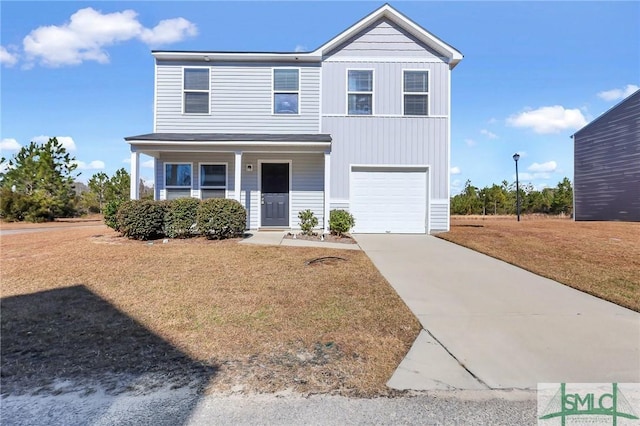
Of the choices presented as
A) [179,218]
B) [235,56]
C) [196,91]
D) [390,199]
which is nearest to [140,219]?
[179,218]

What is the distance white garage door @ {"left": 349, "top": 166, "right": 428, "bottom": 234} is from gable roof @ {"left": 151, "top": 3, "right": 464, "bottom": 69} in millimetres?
4050

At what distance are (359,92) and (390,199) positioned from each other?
3.86 meters

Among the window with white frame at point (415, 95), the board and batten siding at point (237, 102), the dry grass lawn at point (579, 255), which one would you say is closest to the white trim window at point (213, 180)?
the board and batten siding at point (237, 102)

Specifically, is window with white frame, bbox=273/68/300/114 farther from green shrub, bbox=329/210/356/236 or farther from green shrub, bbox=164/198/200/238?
Result: green shrub, bbox=164/198/200/238

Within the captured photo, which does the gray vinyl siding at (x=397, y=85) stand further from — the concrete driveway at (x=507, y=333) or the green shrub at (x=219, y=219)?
the concrete driveway at (x=507, y=333)

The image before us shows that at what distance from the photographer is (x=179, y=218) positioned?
9.61m

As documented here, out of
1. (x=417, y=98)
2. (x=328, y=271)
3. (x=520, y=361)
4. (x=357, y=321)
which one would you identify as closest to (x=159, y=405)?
(x=357, y=321)

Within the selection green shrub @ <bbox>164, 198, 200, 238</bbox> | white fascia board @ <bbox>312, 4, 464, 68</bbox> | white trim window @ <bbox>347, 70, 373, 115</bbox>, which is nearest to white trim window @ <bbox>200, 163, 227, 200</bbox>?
green shrub @ <bbox>164, 198, 200, 238</bbox>

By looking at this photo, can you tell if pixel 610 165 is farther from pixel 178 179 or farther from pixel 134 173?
pixel 134 173

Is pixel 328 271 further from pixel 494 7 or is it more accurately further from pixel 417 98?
pixel 494 7

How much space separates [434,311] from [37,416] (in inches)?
158

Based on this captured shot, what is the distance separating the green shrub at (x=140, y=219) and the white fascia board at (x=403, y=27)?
735 centimetres

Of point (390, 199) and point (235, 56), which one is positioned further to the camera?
point (390, 199)

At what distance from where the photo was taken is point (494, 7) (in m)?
10.3
